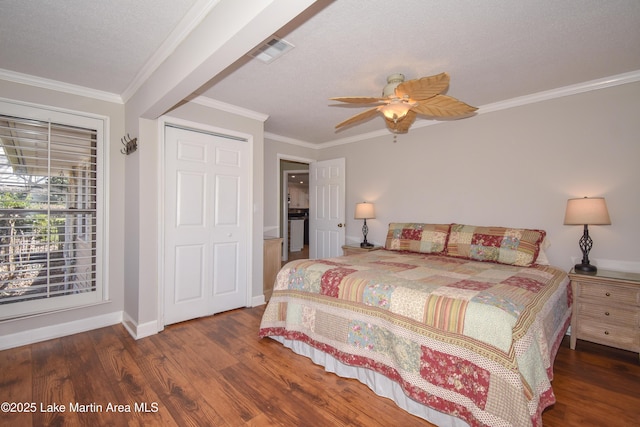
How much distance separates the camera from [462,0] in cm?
167

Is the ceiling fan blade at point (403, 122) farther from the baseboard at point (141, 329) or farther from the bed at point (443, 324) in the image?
the baseboard at point (141, 329)

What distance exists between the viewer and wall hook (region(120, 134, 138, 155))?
279cm

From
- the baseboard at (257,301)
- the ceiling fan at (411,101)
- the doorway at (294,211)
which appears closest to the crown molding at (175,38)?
the ceiling fan at (411,101)

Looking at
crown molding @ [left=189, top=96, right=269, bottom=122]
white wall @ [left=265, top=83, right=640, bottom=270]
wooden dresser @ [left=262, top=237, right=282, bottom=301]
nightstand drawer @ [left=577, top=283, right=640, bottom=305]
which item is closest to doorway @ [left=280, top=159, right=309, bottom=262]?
crown molding @ [left=189, top=96, right=269, bottom=122]

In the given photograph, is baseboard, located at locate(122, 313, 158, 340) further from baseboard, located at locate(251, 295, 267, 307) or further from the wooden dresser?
the wooden dresser

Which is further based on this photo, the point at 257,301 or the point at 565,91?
the point at 257,301

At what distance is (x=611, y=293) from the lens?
2.37 metres

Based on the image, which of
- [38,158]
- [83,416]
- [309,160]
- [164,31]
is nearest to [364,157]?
[309,160]

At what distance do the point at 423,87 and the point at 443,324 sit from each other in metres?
1.54

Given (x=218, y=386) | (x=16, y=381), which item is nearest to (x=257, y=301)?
(x=218, y=386)

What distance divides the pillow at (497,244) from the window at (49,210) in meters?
3.78

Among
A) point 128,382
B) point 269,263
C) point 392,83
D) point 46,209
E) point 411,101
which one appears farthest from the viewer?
point 269,263

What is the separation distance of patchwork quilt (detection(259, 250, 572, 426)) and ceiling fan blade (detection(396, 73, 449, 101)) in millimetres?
1346

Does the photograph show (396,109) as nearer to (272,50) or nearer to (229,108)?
(272,50)
